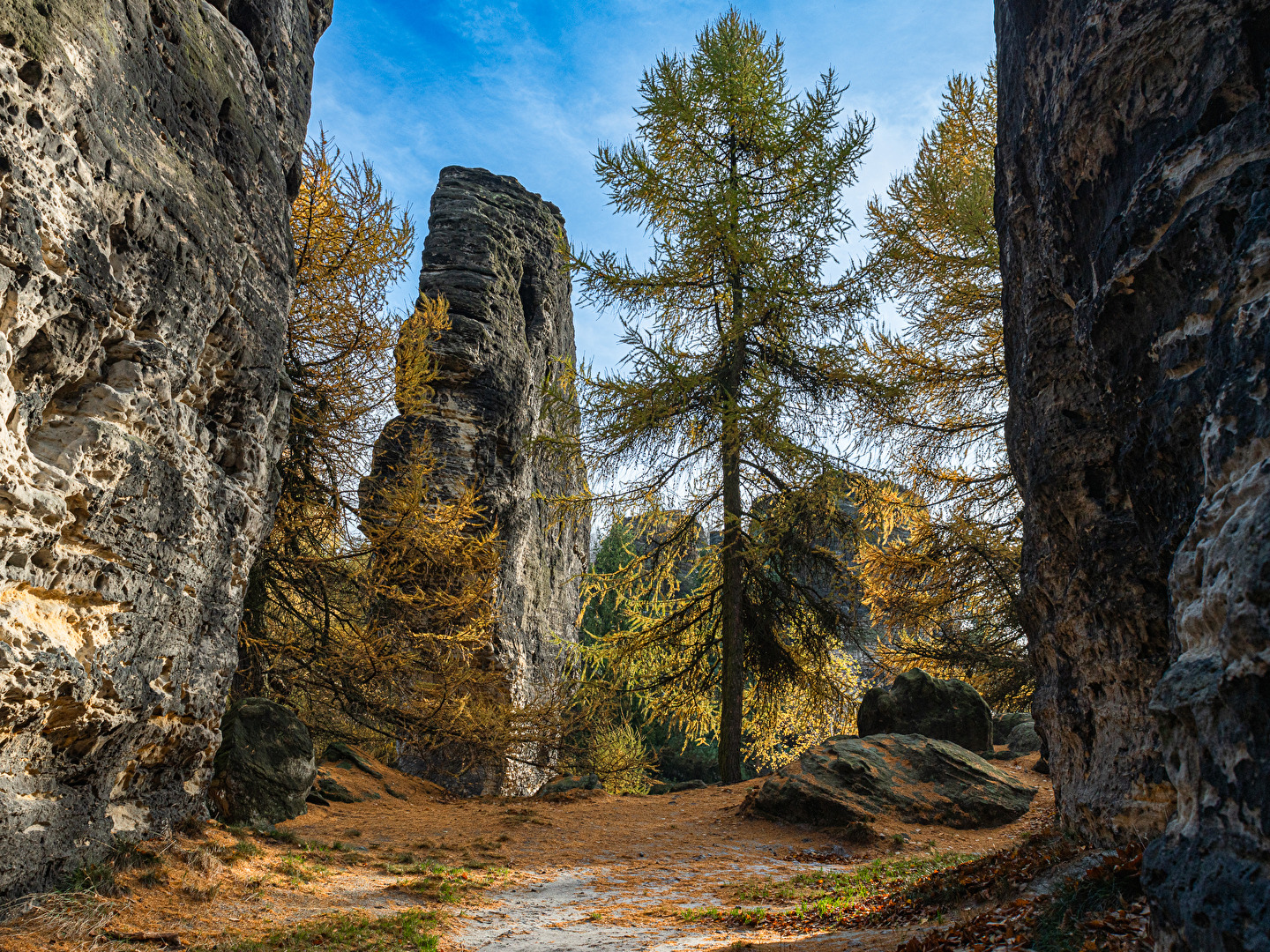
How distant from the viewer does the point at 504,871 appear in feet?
21.2

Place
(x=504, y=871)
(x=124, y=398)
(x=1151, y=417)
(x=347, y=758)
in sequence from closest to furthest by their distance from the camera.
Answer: (x=1151, y=417), (x=124, y=398), (x=504, y=871), (x=347, y=758)

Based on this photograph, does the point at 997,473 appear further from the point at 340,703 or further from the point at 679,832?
the point at 340,703

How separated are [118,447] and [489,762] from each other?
320 inches

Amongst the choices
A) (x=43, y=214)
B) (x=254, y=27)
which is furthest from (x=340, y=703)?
(x=254, y=27)

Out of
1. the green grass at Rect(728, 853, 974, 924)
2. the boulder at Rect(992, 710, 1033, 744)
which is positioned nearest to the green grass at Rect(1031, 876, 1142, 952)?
the green grass at Rect(728, 853, 974, 924)

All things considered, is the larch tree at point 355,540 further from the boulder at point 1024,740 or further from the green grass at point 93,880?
the boulder at point 1024,740

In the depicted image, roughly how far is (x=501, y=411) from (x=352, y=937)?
31.0 feet

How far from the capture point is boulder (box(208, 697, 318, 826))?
6.35 metres

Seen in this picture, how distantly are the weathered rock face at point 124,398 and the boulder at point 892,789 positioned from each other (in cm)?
594


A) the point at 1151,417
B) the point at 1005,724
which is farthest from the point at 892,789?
the point at 1005,724

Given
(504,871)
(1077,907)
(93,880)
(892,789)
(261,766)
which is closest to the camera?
(1077,907)

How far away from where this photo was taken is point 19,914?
371 centimetres

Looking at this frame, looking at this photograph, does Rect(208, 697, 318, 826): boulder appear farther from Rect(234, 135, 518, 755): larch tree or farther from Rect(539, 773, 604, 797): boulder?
Rect(539, 773, 604, 797): boulder

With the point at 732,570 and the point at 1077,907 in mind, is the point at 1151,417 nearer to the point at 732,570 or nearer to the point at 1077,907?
the point at 1077,907
